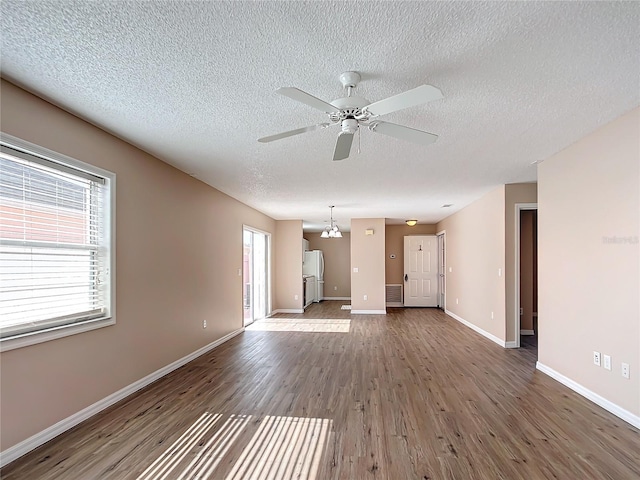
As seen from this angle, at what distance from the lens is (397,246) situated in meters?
10.3

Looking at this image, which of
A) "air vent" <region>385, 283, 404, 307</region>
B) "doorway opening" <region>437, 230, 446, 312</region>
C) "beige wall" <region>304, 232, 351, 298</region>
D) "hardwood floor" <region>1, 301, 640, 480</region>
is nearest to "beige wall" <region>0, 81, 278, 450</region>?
"hardwood floor" <region>1, 301, 640, 480</region>

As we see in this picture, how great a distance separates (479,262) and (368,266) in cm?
297

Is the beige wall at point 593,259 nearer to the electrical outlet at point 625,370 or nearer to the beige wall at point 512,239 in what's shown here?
the electrical outlet at point 625,370

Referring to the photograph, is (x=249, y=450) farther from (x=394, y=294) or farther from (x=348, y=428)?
(x=394, y=294)

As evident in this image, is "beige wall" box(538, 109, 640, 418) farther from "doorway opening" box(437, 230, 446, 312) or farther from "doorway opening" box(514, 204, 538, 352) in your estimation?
"doorway opening" box(437, 230, 446, 312)

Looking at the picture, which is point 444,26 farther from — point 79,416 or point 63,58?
point 79,416

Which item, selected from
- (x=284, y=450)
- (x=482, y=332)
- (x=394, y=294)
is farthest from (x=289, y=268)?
(x=284, y=450)

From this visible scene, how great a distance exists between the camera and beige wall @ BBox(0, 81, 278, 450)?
235cm

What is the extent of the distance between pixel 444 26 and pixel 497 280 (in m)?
4.57

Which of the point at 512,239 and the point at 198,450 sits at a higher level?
the point at 512,239

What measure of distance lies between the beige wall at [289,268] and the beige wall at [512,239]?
4.99m

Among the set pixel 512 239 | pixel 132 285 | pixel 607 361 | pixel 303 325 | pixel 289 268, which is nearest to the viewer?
pixel 607 361

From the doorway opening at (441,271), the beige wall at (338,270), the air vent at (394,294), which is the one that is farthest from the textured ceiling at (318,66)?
the beige wall at (338,270)

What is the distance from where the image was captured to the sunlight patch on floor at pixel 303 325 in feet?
21.8
